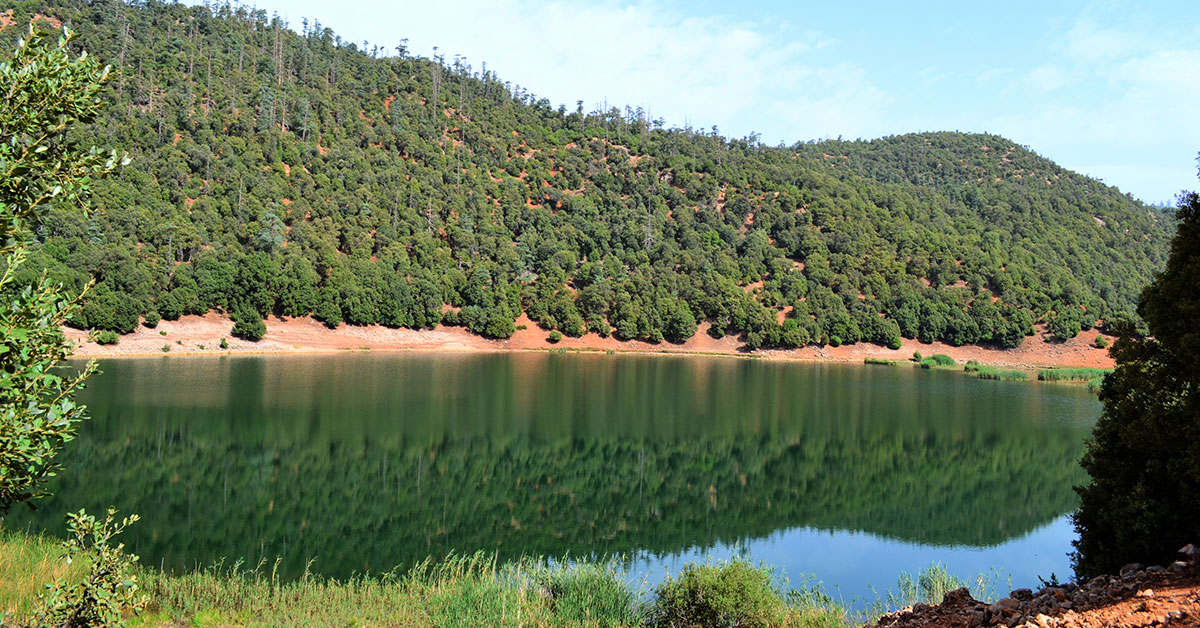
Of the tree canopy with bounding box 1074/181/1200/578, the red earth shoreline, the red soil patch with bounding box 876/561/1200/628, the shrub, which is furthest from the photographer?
the red earth shoreline

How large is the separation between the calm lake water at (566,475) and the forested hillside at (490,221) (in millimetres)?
28838

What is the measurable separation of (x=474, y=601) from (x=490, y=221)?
9044 centimetres

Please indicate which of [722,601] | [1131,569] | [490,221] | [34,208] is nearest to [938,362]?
[490,221]

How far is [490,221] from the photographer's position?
98750mm

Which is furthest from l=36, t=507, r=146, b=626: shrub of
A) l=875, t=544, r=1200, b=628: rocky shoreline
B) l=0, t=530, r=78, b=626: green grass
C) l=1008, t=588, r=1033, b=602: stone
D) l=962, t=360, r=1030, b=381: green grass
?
l=962, t=360, r=1030, b=381: green grass

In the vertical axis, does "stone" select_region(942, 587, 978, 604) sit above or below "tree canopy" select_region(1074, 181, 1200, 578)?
below

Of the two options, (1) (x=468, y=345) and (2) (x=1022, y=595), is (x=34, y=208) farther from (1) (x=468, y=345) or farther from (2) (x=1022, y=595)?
(1) (x=468, y=345)

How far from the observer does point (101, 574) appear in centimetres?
434

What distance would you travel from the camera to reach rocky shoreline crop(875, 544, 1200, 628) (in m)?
6.46

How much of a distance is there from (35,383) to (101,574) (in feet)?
4.05

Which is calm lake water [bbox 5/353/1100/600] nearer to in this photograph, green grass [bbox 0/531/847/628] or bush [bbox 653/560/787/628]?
green grass [bbox 0/531/847/628]

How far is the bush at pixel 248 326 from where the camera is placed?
6222cm

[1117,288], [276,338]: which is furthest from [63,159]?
[1117,288]

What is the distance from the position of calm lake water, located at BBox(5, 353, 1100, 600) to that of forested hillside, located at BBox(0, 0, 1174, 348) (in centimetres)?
2884
